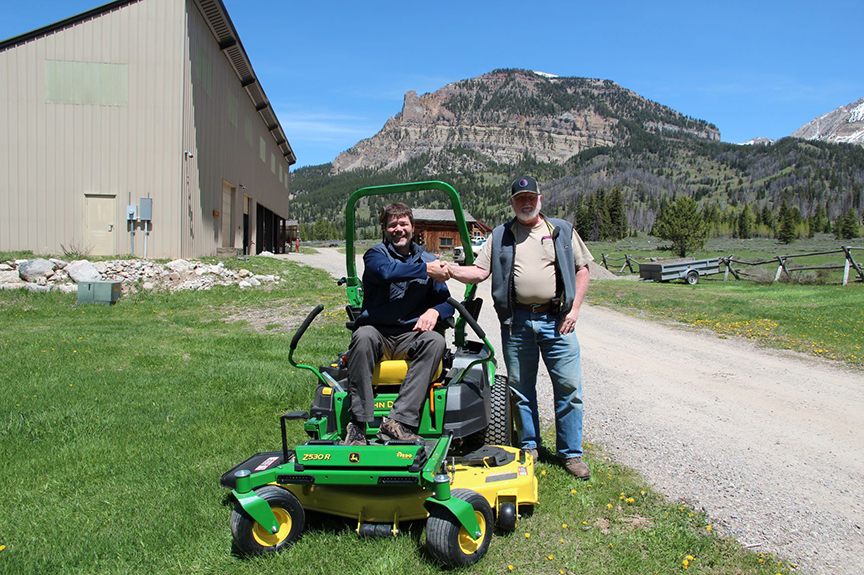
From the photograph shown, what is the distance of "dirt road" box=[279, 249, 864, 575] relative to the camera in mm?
3760

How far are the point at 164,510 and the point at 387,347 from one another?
1.81m

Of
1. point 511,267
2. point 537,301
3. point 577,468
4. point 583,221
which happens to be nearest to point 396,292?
point 511,267

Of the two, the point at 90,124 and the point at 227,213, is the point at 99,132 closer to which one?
the point at 90,124

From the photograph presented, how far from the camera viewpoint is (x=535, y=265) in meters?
4.59

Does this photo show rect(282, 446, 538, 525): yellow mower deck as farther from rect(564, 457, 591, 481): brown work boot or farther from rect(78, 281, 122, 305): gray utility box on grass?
rect(78, 281, 122, 305): gray utility box on grass

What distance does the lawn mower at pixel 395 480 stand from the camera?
10.5ft

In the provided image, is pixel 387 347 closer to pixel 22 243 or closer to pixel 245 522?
pixel 245 522

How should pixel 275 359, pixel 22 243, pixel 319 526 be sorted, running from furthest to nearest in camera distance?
pixel 22 243, pixel 275 359, pixel 319 526

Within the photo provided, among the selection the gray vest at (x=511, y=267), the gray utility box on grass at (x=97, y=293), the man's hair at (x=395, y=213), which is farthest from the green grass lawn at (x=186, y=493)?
the gray utility box on grass at (x=97, y=293)

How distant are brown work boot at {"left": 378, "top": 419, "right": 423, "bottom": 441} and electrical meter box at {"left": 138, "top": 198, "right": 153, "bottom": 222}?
1971 cm

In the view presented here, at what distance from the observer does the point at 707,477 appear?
14.9 feet

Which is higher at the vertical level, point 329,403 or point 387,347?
point 387,347

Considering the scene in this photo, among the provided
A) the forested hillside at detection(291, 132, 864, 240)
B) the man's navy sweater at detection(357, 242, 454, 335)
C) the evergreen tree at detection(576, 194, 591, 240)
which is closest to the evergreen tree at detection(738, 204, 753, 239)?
the forested hillside at detection(291, 132, 864, 240)

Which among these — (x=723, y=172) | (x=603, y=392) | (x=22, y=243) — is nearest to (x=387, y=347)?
(x=603, y=392)
